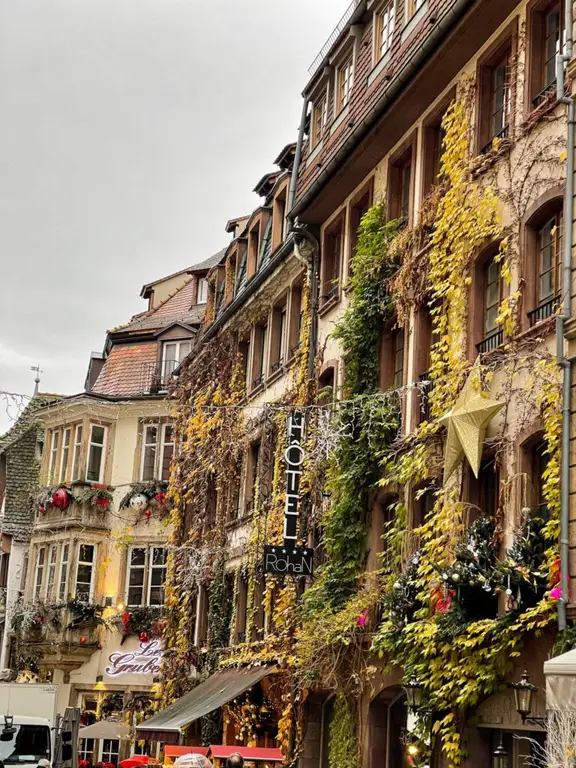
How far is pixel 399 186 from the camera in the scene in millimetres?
25766

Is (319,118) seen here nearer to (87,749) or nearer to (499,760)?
Answer: (499,760)

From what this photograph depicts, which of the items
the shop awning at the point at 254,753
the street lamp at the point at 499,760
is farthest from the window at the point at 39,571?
the street lamp at the point at 499,760

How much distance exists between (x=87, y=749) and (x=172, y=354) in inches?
521

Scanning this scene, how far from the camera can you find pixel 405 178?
84.0 ft

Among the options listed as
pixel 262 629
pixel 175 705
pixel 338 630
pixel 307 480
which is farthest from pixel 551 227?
pixel 175 705

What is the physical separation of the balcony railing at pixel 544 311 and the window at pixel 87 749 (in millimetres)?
28707

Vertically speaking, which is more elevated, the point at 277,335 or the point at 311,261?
the point at 311,261

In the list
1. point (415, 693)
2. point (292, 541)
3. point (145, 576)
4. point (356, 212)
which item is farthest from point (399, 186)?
point (145, 576)

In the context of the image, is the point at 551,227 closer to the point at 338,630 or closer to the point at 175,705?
the point at 338,630

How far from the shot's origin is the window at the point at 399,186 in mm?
25406

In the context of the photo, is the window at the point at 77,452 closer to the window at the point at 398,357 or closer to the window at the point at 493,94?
the window at the point at 398,357

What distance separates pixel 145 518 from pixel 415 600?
24.0 m

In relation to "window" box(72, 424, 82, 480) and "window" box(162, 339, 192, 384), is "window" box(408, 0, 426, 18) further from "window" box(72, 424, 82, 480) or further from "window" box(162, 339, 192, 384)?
"window" box(72, 424, 82, 480)

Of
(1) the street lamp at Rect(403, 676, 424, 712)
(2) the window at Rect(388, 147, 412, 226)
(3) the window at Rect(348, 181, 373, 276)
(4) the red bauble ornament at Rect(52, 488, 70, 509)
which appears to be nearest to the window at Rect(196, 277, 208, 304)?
(4) the red bauble ornament at Rect(52, 488, 70, 509)
